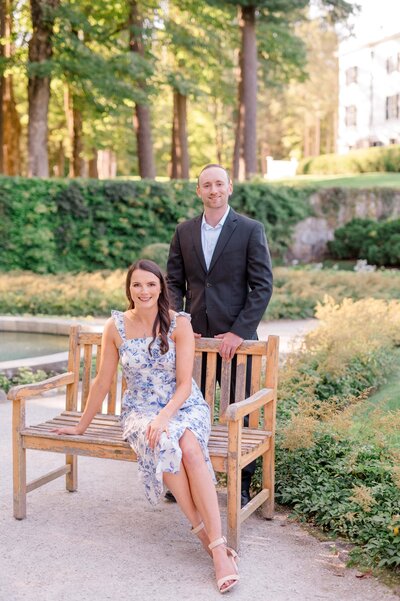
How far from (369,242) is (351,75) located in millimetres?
27197

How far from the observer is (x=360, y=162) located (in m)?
37.5

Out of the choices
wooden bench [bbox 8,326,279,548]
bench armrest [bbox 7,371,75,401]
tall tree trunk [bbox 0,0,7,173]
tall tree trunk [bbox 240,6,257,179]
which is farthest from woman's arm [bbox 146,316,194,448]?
tall tree trunk [bbox 240,6,257,179]

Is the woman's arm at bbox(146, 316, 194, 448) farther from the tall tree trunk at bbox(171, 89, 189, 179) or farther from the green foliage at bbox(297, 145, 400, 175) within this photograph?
the green foliage at bbox(297, 145, 400, 175)

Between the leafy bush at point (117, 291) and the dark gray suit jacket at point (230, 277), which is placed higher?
the dark gray suit jacket at point (230, 277)

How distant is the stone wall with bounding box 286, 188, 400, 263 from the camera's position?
24.1 meters

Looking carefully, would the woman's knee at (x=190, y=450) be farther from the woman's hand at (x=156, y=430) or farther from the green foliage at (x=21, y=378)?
the green foliage at (x=21, y=378)

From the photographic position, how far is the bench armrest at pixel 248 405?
13.4ft

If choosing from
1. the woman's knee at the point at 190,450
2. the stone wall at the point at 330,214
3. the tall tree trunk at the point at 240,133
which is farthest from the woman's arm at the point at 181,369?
the tall tree trunk at the point at 240,133

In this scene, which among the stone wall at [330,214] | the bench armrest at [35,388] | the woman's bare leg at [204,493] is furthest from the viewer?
the stone wall at [330,214]

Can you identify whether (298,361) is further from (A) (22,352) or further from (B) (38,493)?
(A) (22,352)

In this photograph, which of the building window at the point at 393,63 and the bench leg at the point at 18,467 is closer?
the bench leg at the point at 18,467

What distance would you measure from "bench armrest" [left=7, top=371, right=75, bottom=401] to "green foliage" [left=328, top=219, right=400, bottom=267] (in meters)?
18.1

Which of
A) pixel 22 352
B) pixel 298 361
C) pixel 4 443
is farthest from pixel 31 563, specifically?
pixel 22 352

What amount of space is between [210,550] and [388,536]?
86 cm
